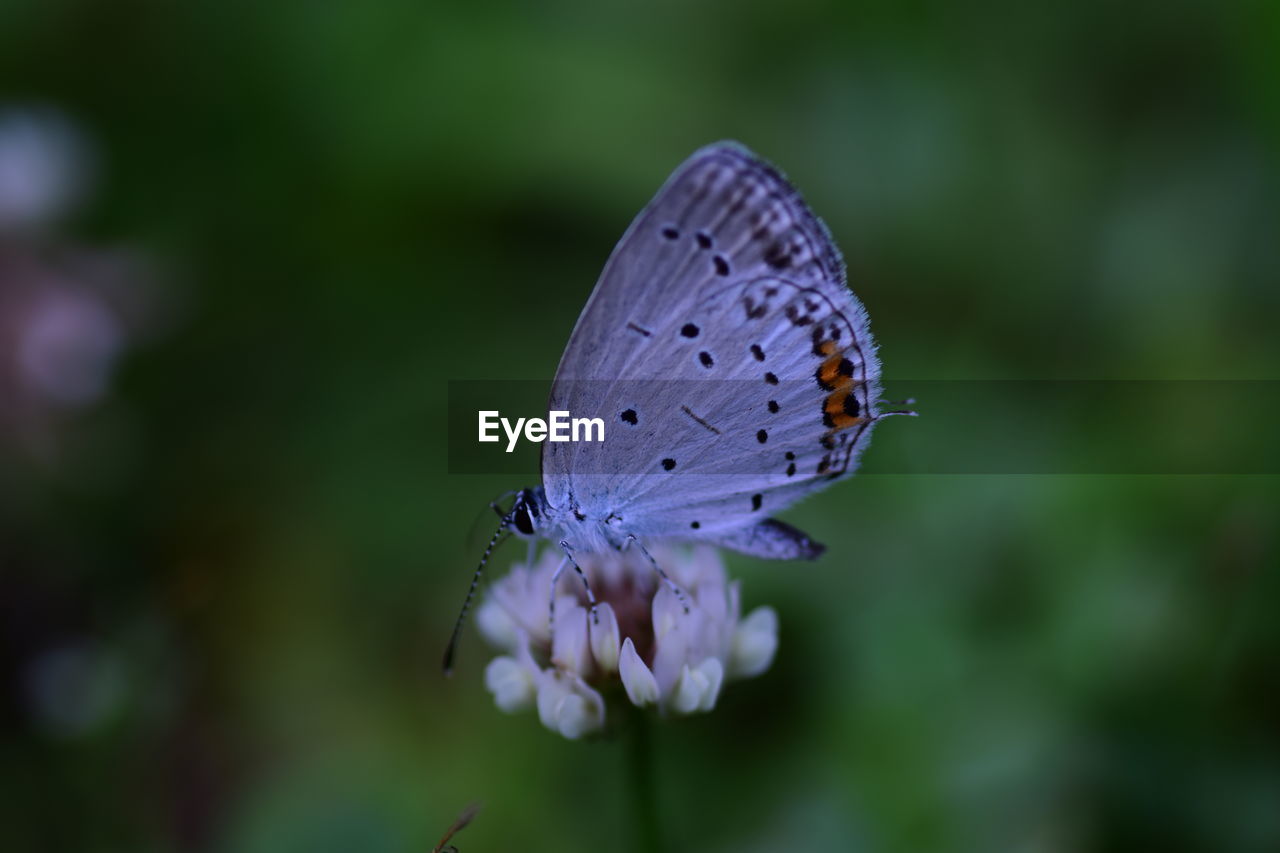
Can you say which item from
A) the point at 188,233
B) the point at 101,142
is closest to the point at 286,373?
the point at 188,233

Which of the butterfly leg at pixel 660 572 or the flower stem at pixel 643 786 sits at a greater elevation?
the butterfly leg at pixel 660 572

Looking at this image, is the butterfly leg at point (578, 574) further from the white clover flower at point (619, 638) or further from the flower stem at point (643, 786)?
the flower stem at point (643, 786)

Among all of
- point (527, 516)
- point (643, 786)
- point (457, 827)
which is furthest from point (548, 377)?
point (457, 827)

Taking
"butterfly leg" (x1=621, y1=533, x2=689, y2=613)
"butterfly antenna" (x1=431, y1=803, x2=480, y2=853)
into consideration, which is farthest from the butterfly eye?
"butterfly antenna" (x1=431, y1=803, x2=480, y2=853)

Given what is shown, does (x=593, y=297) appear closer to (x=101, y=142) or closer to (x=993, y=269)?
(x=993, y=269)

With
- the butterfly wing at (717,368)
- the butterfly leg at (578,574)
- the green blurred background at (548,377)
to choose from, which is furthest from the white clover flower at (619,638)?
the green blurred background at (548,377)

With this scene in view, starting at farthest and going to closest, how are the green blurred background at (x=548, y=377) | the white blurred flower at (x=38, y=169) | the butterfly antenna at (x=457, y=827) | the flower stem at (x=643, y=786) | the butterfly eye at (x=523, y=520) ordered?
the white blurred flower at (x=38, y=169)
the green blurred background at (x=548, y=377)
the butterfly eye at (x=523, y=520)
the flower stem at (x=643, y=786)
the butterfly antenna at (x=457, y=827)

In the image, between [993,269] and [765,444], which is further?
[993,269]
